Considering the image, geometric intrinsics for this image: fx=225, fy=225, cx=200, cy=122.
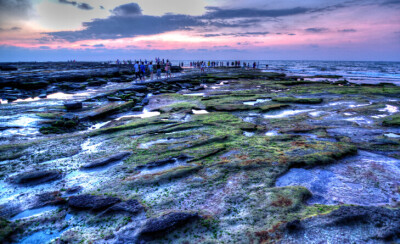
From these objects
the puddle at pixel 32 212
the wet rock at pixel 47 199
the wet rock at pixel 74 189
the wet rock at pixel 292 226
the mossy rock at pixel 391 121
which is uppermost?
the mossy rock at pixel 391 121

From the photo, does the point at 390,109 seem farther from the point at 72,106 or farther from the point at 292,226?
the point at 72,106

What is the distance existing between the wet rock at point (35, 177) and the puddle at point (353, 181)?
21.9ft

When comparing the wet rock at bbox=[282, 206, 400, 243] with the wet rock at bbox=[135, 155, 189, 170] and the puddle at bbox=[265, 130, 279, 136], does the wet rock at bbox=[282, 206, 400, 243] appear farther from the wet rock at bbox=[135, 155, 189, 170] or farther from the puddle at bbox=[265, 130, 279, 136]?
the puddle at bbox=[265, 130, 279, 136]

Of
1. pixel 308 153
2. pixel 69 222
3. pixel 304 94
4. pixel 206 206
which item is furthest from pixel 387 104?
pixel 69 222

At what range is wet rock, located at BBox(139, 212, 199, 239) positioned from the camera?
14.1 feet

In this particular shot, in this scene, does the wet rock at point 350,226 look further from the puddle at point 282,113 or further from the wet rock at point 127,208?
the puddle at point 282,113

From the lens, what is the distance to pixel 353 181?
20.6 ft

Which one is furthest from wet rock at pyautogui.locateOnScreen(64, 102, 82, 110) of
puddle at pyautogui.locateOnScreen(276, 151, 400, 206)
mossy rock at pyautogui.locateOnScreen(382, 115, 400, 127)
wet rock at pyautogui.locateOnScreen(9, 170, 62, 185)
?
mossy rock at pyautogui.locateOnScreen(382, 115, 400, 127)

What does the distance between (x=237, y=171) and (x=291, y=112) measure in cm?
986

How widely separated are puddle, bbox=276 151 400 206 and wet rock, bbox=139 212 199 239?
284 cm

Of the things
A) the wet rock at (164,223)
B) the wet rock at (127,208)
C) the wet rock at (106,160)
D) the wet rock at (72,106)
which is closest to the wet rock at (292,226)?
the wet rock at (164,223)

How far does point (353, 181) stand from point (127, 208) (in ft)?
19.9

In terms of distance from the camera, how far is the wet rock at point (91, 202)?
17.2ft

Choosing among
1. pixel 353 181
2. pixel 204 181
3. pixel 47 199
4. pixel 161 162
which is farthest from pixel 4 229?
pixel 353 181
